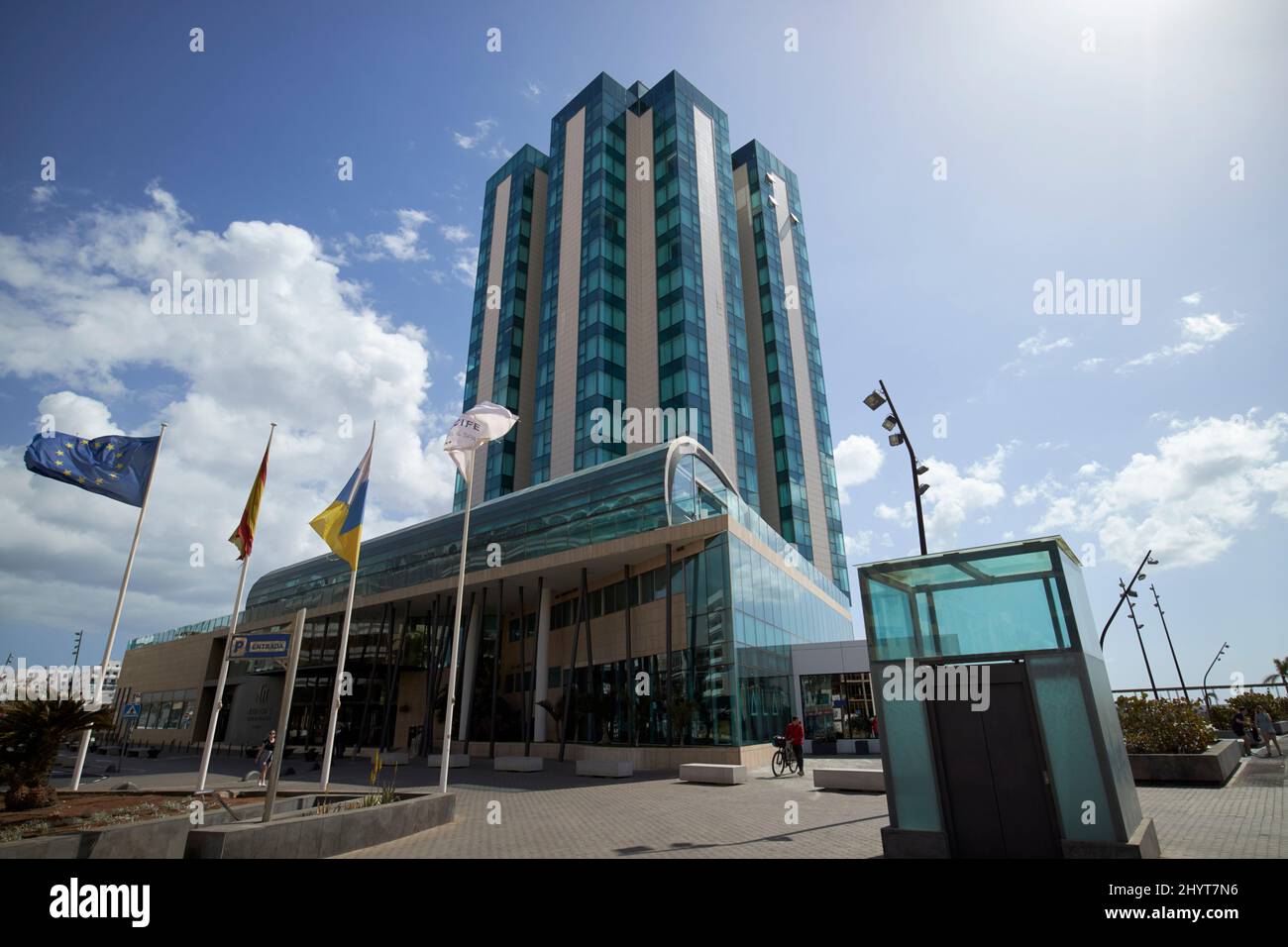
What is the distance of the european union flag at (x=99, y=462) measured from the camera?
559 inches

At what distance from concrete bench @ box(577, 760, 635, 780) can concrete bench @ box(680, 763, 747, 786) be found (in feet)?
7.80

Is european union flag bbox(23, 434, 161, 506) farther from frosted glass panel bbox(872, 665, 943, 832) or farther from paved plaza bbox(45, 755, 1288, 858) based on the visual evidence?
frosted glass panel bbox(872, 665, 943, 832)

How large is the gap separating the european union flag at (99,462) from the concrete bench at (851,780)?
19385 mm

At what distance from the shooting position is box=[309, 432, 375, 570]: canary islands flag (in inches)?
563

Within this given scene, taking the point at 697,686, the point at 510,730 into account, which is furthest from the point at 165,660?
the point at 697,686

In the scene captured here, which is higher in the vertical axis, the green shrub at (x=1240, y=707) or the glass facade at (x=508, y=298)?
the glass facade at (x=508, y=298)

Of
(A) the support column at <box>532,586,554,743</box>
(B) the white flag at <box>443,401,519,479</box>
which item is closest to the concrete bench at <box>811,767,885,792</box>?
(B) the white flag at <box>443,401,519,479</box>

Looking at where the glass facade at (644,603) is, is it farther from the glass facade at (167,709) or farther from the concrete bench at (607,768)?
the glass facade at (167,709)

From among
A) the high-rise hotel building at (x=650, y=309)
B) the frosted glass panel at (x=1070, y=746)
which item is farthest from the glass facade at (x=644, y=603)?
the frosted glass panel at (x=1070, y=746)

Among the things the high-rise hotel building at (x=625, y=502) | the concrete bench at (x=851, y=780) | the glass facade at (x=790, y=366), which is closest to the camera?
the concrete bench at (x=851, y=780)

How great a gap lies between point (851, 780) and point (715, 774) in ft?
13.2

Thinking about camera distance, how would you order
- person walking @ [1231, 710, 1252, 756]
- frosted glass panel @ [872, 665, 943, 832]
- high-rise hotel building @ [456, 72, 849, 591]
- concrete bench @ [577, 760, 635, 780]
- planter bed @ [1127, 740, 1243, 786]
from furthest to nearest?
1. high-rise hotel building @ [456, 72, 849, 591]
2. person walking @ [1231, 710, 1252, 756]
3. concrete bench @ [577, 760, 635, 780]
4. planter bed @ [1127, 740, 1243, 786]
5. frosted glass panel @ [872, 665, 943, 832]
